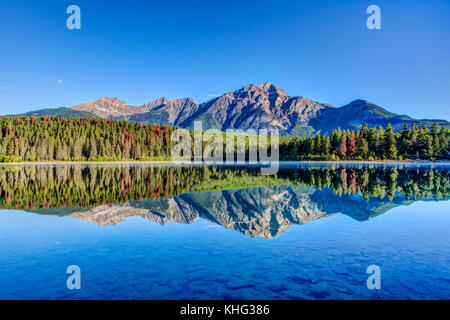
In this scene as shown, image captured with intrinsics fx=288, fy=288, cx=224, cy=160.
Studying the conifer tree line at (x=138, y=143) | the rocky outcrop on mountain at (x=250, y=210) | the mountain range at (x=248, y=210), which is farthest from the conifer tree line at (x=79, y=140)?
the rocky outcrop on mountain at (x=250, y=210)

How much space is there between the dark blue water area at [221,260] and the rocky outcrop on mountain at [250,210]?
38.2 inches

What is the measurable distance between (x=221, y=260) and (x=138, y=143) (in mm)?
132021

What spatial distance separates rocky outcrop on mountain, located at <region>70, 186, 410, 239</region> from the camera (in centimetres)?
1741

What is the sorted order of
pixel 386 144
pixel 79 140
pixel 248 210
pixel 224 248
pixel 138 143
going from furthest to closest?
pixel 138 143 → pixel 79 140 → pixel 386 144 → pixel 248 210 → pixel 224 248

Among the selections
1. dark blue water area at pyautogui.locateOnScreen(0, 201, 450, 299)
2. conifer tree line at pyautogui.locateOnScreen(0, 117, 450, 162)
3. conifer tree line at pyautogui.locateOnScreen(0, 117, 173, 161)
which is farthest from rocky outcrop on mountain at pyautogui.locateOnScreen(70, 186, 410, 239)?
conifer tree line at pyautogui.locateOnScreen(0, 117, 173, 161)

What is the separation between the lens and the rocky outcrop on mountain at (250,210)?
1741 centimetres

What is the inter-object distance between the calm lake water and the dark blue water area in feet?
0.15

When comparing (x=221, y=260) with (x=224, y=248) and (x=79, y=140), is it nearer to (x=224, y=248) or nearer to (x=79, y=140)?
(x=224, y=248)

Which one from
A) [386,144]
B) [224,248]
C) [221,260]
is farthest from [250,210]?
[386,144]

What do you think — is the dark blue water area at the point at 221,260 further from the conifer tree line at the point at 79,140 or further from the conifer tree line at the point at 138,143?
the conifer tree line at the point at 79,140

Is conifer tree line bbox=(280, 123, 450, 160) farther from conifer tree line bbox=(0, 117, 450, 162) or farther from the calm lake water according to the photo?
the calm lake water

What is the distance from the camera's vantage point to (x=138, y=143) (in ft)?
447
